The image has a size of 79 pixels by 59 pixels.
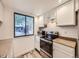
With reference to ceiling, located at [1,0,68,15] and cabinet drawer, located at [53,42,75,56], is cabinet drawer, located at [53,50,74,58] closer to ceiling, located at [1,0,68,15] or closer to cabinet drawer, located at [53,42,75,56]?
cabinet drawer, located at [53,42,75,56]

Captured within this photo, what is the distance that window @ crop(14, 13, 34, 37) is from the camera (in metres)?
3.54

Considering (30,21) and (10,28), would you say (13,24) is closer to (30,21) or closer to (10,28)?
(10,28)

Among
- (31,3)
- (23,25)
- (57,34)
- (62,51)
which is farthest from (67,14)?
(23,25)

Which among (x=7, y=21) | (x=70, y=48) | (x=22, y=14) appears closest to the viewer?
(x=70, y=48)

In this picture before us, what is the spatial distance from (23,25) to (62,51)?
2.59 meters

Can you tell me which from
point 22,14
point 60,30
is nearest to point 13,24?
point 22,14

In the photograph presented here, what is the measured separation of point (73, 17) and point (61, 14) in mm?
526

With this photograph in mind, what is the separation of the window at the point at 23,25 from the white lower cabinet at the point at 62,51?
2093 millimetres

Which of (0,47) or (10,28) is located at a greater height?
(10,28)

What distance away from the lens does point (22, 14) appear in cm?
375

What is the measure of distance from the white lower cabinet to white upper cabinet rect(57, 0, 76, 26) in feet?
2.39

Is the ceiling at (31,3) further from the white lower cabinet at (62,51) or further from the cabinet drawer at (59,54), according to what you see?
the cabinet drawer at (59,54)

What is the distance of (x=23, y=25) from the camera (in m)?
3.89

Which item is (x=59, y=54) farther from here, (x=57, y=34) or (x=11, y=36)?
(x=11, y=36)
